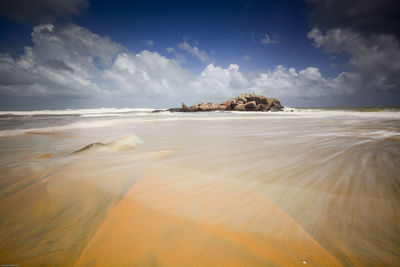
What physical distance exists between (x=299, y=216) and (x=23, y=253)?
1335 mm

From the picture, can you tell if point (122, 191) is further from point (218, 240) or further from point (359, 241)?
point (359, 241)

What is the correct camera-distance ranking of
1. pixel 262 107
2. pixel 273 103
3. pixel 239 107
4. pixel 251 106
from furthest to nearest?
1. pixel 273 103
2. pixel 262 107
3. pixel 239 107
4. pixel 251 106

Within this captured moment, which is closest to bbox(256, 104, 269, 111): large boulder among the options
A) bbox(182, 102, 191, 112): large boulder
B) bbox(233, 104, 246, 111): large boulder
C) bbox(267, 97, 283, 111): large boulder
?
bbox(267, 97, 283, 111): large boulder

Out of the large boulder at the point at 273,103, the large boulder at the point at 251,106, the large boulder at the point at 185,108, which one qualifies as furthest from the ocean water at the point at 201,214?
the large boulder at the point at 273,103

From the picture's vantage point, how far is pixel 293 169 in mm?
1606

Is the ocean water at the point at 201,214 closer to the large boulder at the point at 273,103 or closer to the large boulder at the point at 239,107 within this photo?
the large boulder at the point at 239,107

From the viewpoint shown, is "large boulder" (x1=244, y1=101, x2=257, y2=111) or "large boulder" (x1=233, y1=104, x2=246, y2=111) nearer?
"large boulder" (x1=244, y1=101, x2=257, y2=111)

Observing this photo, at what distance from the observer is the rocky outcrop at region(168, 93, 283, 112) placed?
21625mm

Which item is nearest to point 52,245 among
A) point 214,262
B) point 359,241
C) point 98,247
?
point 98,247

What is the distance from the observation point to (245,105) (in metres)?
21.7

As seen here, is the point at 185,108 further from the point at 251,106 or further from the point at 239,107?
the point at 251,106

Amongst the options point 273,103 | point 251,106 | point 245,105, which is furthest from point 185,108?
point 273,103

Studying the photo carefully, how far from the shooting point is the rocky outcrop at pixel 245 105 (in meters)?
21.6

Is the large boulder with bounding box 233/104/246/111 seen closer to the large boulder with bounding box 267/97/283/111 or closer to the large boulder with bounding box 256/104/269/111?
the large boulder with bounding box 256/104/269/111
